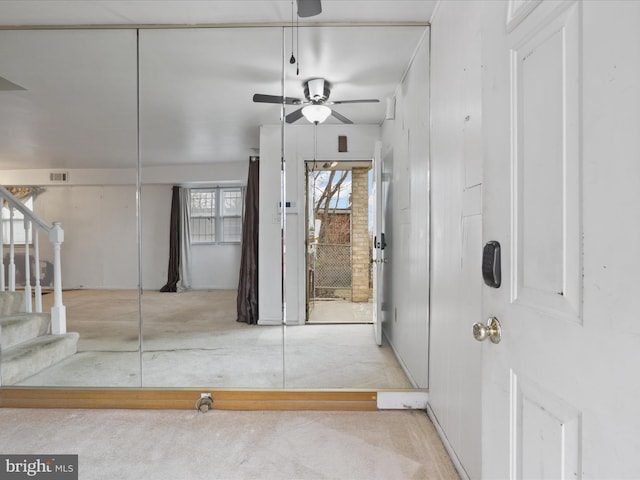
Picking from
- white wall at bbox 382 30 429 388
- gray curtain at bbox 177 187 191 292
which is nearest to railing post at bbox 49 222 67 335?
gray curtain at bbox 177 187 191 292

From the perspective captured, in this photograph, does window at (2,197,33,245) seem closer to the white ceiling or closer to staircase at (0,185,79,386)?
staircase at (0,185,79,386)

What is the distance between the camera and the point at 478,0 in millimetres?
1451

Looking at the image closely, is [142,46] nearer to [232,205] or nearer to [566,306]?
→ [232,205]

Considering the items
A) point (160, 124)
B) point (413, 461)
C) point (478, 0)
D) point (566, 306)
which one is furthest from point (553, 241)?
point (160, 124)

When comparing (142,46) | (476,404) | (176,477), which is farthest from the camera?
(142,46)

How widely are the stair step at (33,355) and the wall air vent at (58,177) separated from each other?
3.51 ft

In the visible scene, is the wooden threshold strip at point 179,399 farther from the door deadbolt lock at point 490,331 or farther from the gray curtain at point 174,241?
the door deadbolt lock at point 490,331

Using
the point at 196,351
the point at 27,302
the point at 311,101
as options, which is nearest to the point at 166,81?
the point at 311,101

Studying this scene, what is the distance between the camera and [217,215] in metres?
2.37

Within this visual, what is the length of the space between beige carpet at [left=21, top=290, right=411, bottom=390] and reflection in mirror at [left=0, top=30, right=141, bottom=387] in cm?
1

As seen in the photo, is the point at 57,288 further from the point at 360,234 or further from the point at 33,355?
the point at 360,234

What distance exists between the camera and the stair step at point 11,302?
7.54 ft

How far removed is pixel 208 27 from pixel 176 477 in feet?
8.49

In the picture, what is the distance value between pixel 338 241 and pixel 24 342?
90.1 inches
